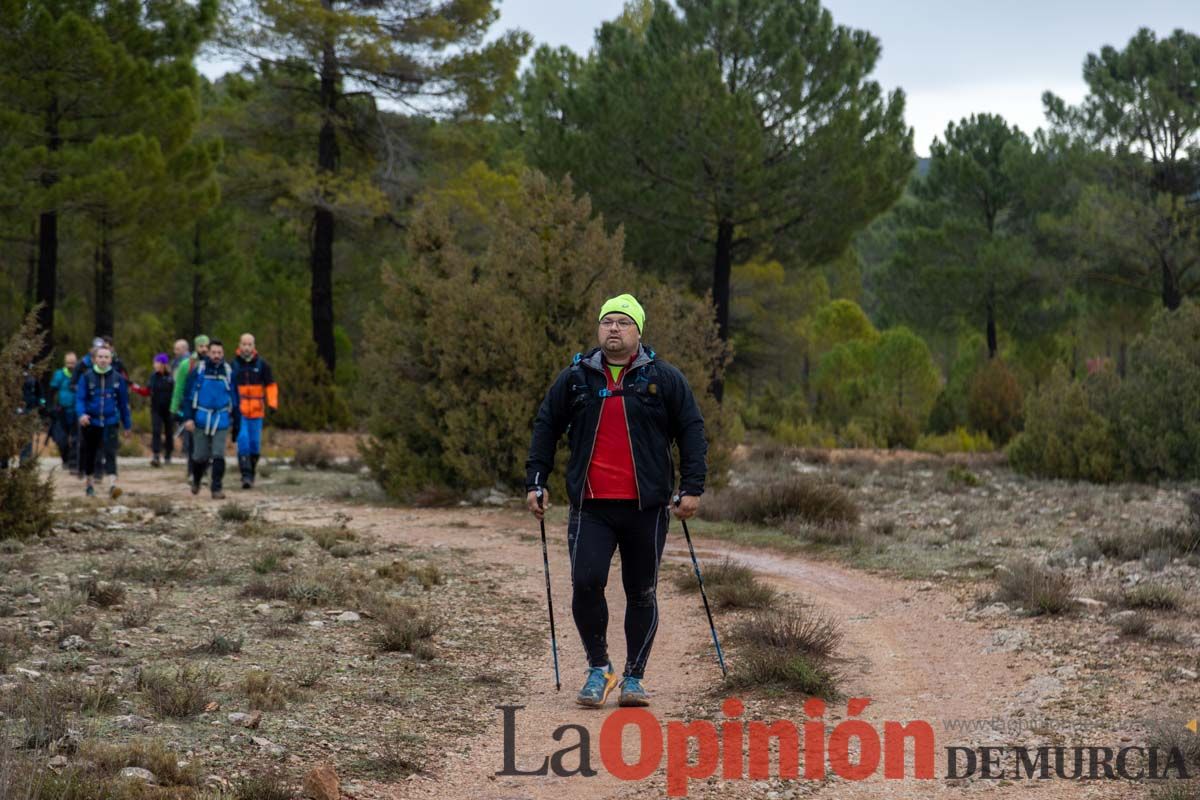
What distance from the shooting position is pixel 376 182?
30.1 meters

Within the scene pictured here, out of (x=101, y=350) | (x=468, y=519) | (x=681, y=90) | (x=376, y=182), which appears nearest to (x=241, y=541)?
(x=468, y=519)

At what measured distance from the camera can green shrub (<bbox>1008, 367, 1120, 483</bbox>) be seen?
62.6ft

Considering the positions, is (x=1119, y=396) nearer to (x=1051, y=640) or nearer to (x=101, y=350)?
(x=1051, y=640)

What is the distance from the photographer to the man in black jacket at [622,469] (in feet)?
21.2

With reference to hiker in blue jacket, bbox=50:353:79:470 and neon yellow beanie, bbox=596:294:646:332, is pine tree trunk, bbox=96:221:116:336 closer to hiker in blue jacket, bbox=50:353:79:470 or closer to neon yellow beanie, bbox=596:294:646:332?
hiker in blue jacket, bbox=50:353:79:470

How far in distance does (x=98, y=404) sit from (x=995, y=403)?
21.7m

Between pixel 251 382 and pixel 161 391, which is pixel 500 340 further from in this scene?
pixel 161 391

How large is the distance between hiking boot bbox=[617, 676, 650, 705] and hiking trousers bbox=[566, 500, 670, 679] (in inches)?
1.6

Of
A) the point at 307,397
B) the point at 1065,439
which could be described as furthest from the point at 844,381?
the point at 1065,439

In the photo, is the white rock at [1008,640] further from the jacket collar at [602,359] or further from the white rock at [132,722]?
the white rock at [132,722]

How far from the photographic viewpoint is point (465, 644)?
8.16 metres

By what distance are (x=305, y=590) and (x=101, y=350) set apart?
6.78 meters

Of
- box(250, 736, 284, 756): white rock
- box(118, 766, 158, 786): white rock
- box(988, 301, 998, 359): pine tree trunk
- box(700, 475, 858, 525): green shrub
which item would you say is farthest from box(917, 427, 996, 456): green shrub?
box(118, 766, 158, 786): white rock

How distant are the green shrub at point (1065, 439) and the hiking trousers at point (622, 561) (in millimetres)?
14038
